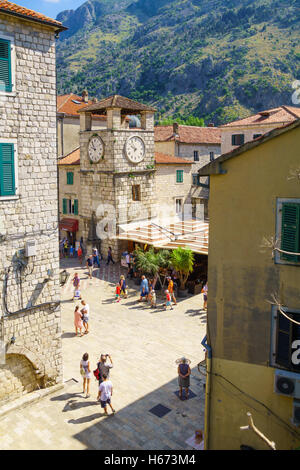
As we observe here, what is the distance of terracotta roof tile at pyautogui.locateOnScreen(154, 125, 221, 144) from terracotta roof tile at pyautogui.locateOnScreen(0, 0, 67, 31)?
28.2 m

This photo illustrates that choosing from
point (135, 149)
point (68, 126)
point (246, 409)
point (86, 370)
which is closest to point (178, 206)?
point (135, 149)

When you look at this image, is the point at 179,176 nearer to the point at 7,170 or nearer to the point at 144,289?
A: the point at 144,289

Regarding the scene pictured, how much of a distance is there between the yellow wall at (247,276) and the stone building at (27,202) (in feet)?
18.1

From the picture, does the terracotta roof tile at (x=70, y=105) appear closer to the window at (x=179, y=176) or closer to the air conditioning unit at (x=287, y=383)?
the window at (x=179, y=176)

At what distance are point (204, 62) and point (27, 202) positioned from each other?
105m

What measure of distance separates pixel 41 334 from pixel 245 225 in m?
7.26

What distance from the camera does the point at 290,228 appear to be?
7992 mm

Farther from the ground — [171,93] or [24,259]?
[171,93]

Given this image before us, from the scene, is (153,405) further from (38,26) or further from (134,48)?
(134,48)

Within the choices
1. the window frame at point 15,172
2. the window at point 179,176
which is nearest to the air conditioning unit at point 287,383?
the window frame at point 15,172

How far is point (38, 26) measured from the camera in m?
11.7

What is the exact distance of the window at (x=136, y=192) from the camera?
1177 inches

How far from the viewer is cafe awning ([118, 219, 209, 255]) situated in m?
23.2
